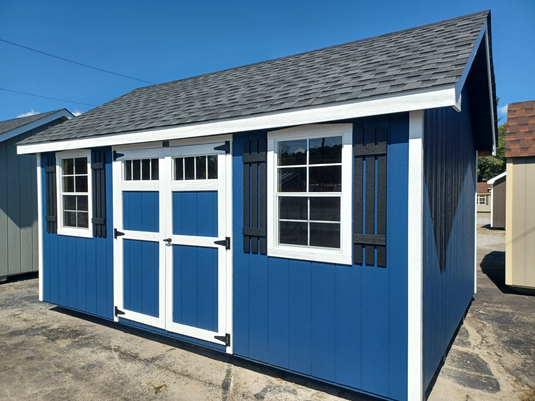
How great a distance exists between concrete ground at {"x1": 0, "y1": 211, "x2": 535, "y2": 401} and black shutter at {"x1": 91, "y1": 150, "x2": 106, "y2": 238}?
1.40 metres

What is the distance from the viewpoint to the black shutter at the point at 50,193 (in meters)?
5.05

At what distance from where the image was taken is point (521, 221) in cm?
591

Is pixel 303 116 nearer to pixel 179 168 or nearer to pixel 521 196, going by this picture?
pixel 179 168

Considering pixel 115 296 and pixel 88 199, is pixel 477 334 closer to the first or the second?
pixel 115 296

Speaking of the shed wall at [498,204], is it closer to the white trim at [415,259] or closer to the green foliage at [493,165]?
the green foliage at [493,165]

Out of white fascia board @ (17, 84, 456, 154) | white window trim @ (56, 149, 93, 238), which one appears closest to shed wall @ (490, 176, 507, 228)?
white fascia board @ (17, 84, 456, 154)

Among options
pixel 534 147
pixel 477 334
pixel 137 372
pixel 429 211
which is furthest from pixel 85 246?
pixel 534 147

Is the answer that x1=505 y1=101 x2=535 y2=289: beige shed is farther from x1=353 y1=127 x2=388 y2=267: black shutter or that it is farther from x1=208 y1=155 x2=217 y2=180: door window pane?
x1=208 y1=155 x2=217 y2=180: door window pane

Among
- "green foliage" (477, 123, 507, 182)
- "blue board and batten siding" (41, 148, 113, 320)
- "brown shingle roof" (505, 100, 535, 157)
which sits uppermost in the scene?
"green foliage" (477, 123, 507, 182)

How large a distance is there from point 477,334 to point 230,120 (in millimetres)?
4117

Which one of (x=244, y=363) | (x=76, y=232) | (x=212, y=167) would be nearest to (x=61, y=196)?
(x=76, y=232)

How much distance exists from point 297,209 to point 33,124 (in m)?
7.09

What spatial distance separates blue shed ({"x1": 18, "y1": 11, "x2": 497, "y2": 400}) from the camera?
258 cm

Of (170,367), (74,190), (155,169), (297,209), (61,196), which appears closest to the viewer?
(297,209)
